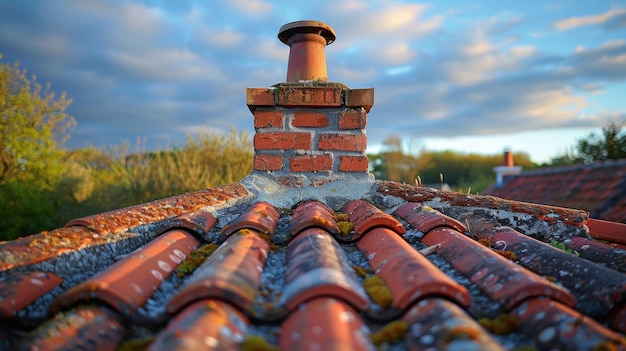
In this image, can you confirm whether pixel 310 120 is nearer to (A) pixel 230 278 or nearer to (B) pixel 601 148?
(A) pixel 230 278

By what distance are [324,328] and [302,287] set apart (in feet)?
0.73

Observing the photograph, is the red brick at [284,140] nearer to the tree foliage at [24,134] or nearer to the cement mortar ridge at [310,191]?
the cement mortar ridge at [310,191]

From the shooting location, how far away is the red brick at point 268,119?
2.74 metres

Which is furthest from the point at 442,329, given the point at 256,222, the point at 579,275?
the point at 256,222

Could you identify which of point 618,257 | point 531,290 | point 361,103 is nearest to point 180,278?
point 531,290

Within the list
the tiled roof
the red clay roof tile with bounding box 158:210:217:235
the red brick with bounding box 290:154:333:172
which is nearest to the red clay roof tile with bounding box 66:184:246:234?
the tiled roof

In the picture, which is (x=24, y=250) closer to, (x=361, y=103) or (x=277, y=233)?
(x=277, y=233)

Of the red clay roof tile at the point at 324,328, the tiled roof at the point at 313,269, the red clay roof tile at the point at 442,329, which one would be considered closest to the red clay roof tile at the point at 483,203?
the tiled roof at the point at 313,269

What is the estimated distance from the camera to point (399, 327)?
3.42ft

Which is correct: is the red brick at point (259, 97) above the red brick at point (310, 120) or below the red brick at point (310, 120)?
above

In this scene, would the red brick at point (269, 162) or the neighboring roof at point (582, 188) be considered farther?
the neighboring roof at point (582, 188)

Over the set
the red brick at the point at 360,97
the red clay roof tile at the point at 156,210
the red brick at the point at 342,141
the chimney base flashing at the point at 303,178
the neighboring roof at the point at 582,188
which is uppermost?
the red brick at the point at 360,97

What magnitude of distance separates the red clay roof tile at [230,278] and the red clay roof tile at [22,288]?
0.58m

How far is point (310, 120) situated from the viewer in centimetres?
274
